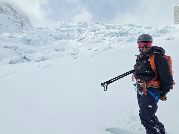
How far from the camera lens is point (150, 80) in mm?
1689

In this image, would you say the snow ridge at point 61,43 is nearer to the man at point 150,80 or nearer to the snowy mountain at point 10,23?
the man at point 150,80

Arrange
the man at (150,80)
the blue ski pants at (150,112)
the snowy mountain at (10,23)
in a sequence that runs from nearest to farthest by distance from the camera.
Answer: the man at (150,80), the blue ski pants at (150,112), the snowy mountain at (10,23)

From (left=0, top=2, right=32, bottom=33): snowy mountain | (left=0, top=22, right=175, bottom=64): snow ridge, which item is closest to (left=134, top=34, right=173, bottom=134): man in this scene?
(left=0, top=22, right=175, bottom=64): snow ridge

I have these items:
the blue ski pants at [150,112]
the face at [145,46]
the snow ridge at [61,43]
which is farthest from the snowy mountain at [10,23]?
the blue ski pants at [150,112]

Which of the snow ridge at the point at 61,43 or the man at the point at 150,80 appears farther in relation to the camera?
the snow ridge at the point at 61,43

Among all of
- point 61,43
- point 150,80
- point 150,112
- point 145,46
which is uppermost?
point 61,43

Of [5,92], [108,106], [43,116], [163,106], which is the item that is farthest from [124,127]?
[5,92]

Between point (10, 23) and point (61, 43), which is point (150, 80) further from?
point (10, 23)

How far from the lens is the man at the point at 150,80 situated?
1.55 metres

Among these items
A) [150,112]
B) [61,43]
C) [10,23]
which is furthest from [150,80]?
[10,23]

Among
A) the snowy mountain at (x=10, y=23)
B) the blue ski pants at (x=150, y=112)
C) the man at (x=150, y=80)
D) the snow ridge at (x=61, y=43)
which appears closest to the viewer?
the man at (x=150, y=80)

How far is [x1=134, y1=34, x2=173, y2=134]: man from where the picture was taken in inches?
60.9

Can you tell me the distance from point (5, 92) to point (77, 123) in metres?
3.15

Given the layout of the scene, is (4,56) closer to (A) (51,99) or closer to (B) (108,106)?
(A) (51,99)
